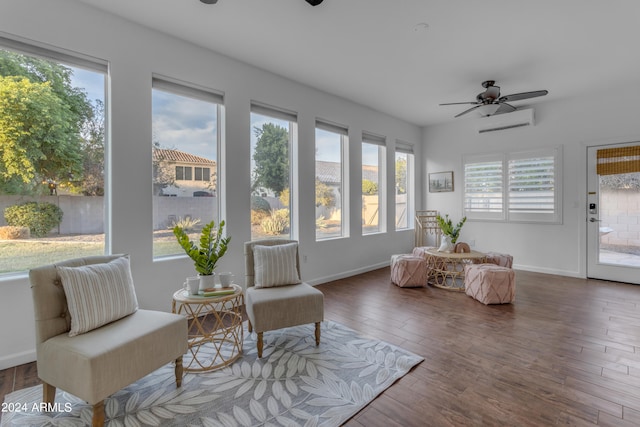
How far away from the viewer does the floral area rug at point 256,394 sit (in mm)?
1738

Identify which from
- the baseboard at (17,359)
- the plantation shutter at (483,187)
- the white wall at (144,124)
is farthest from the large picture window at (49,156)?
the plantation shutter at (483,187)

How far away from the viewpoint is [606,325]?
302 centimetres

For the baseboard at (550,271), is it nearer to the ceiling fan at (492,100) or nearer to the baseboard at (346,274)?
the baseboard at (346,274)

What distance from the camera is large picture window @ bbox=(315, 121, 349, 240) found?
15.4 ft

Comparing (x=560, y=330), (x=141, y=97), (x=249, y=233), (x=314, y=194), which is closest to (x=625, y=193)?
(x=560, y=330)

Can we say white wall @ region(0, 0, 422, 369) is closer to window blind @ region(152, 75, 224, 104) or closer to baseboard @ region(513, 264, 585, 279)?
window blind @ region(152, 75, 224, 104)

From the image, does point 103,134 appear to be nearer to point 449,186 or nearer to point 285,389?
point 285,389

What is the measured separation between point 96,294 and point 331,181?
356cm

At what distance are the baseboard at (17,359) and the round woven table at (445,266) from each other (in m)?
4.40

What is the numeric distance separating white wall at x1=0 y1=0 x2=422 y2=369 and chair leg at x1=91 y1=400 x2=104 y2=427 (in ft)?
4.36

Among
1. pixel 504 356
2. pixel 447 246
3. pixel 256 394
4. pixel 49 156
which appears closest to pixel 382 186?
pixel 447 246

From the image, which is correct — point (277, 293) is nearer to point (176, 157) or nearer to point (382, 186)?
point (176, 157)

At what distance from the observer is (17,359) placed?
2.32 metres

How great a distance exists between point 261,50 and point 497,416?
12.4ft
